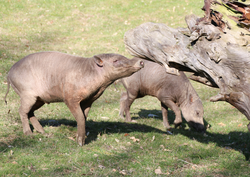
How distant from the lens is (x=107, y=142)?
630 cm

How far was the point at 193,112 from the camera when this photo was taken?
841cm

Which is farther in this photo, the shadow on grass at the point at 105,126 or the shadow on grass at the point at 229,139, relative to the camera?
the shadow on grass at the point at 105,126

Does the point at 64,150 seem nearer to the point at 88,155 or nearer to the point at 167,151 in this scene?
the point at 88,155

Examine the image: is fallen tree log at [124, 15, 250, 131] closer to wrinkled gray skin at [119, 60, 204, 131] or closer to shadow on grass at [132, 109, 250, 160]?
shadow on grass at [132, 109, 250, 160]

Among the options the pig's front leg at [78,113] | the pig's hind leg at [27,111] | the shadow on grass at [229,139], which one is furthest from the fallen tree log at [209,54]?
the pig's hind leg at [27,111]

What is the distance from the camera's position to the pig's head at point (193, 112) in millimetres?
8227

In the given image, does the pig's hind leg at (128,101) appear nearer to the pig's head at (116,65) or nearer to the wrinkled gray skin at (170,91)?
the wrinkled gray skin at (170,91)

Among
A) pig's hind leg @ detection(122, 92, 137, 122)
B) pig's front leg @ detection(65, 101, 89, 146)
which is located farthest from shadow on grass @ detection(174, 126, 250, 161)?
pig's front leg @ detection(65, 101, 89, 146)

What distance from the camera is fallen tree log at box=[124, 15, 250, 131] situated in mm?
4504

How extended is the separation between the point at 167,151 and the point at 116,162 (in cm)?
137

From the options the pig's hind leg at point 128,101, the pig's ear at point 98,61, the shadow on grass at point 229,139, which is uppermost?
the pig's ear at point 98,61

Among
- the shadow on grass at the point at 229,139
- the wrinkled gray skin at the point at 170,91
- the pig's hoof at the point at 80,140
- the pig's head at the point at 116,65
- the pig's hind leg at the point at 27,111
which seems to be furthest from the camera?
the wrinkled gray skin at the point at 170,91

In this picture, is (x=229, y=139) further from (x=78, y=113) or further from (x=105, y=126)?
(x=78, y=113)

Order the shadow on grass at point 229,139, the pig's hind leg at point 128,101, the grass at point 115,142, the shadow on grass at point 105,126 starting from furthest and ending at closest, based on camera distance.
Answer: the pig's hind leg at point 128,101
the shadow on grass at point 105,126
the shadow on grass at point 229,139
the grass at point 115,142
